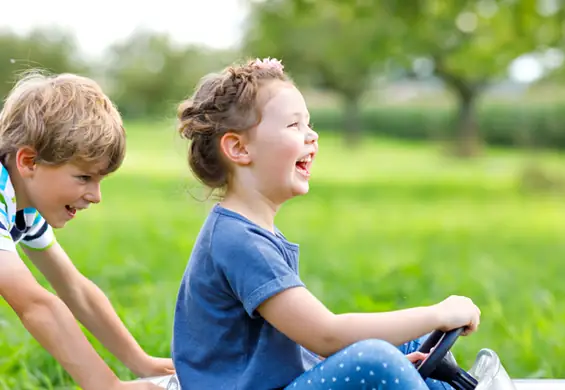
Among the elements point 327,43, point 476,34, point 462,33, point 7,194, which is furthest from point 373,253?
point 327,43

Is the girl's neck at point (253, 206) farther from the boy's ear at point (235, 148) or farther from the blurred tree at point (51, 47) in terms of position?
the blurred tree at point (51, 47)

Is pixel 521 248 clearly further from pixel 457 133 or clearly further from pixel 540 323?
pixel 457 133

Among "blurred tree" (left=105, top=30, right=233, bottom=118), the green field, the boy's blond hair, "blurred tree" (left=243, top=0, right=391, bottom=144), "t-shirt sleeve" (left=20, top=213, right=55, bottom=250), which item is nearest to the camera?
the boy's blond hair

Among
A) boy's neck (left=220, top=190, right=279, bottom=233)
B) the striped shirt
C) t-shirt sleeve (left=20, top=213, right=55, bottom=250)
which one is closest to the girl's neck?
boy's neck (left=220, top=190, right=279, bottom=233)

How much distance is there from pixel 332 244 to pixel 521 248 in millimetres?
2340

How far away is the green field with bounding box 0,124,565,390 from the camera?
14.1 ft

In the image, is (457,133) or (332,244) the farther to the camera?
(457,133)

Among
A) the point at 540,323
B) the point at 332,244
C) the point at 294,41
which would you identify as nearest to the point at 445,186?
the point at 294,41

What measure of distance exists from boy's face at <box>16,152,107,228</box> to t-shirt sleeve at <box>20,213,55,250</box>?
0.18m

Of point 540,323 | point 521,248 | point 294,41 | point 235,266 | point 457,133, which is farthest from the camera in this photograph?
point 457,133

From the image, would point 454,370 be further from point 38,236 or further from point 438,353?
point 38,236

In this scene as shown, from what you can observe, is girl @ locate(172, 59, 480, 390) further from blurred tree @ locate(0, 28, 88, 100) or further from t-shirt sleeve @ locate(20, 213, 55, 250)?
blurred tree @ locate(0, 28, 88, 100)

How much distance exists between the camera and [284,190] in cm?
238

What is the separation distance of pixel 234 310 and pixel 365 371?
0.38 meters
